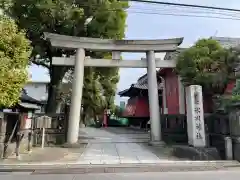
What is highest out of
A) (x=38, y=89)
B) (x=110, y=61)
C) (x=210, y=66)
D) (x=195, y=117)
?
(x=38, y=89)

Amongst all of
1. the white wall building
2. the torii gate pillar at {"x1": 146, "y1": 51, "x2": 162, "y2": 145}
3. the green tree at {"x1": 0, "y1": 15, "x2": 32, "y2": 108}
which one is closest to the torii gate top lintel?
the torii gate pillar at {"x1": 146, "y1": 51, "x2": 162, "y2": 145}

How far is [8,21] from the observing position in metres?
9.57

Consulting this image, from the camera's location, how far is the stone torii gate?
14.7 m

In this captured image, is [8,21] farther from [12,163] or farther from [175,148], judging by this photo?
[175,148]

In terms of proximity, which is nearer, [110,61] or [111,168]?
[111,168]

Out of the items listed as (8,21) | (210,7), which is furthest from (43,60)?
(210,7)

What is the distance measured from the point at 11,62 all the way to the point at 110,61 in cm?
732

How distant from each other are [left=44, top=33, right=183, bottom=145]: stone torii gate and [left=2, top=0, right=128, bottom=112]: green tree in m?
2.05

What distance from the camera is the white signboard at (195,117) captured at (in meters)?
12.3

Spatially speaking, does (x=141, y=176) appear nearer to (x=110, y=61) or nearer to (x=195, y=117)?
(x=195, y=117)

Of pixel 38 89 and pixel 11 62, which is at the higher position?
pixel 38 89

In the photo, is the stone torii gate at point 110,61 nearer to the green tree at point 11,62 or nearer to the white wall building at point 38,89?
the green tree at point 11,62

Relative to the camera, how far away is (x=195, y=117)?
42.1 ft

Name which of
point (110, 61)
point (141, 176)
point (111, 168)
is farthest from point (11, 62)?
point (110, 61)
